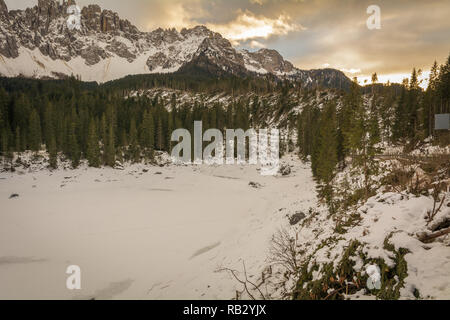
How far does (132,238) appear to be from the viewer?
18656 millimetres

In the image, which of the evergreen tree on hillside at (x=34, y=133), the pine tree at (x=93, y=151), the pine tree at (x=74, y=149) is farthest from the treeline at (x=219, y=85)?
the evergreen tree on hillside at (x=34, y=133)

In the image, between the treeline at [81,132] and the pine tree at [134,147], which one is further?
the pine tree at [134,147]

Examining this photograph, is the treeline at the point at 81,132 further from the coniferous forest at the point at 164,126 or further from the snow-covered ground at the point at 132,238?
the snow-covered ground at the point at 132,238

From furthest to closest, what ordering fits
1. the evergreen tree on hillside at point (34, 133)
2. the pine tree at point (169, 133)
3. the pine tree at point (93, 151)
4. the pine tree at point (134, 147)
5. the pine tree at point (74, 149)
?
the pine tree at point (169, 133) → the pine tree at point (134, 147) → the pine tree at point (93, 151) → the evergreen tree on hillside at point (34, 133) → the pine tree at point (74, 149)

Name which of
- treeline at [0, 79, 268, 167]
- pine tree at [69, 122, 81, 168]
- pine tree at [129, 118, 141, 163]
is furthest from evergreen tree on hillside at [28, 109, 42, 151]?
pine tree at [129, 118, 141, 163]

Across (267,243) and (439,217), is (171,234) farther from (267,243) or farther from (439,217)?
(439,217)

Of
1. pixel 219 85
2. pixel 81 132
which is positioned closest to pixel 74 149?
pixel 81 132

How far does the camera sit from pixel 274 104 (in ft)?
369

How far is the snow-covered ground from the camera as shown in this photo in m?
12.4

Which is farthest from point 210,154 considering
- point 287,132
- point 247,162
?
point 287,132

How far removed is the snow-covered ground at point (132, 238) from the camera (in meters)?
12.4

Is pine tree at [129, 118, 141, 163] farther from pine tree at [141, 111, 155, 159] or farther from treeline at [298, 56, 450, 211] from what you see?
treeline at [298, 56, 450, 211]

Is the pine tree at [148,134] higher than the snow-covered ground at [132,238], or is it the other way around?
the pine tree at [148,134]
